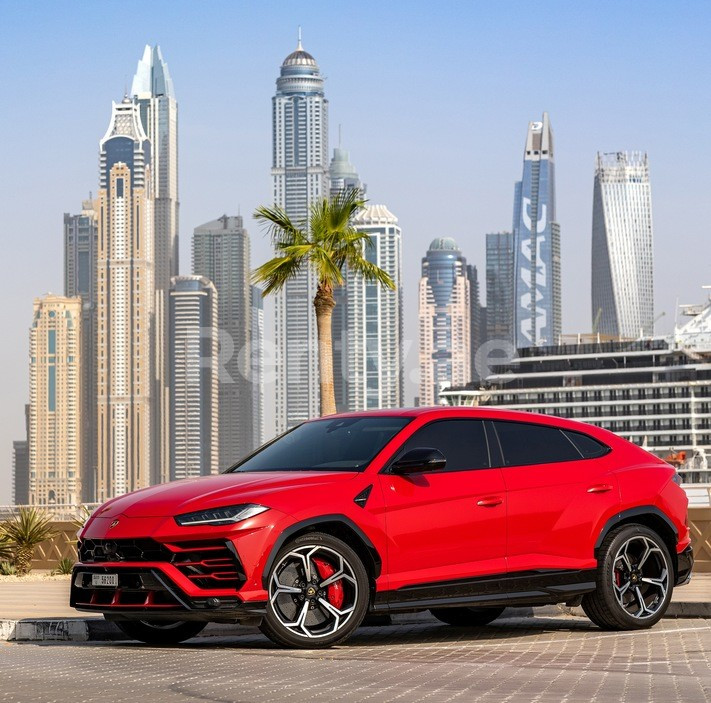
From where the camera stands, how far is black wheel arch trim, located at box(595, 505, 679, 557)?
9.91 meters

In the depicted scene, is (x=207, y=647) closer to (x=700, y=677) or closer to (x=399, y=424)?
(x=399, y=424)

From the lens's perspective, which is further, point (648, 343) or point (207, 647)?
point (648, 343)

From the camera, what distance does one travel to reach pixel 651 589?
1023 cm

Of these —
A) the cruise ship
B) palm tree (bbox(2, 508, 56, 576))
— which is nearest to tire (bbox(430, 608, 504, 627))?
palm tree (bbox(2, 508, 56, 576))

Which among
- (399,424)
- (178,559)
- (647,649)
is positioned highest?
(399,424)

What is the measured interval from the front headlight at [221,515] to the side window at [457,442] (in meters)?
1.39

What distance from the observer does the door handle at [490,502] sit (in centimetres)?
939

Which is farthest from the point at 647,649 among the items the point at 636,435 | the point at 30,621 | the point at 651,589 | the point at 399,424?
the point at 636,435

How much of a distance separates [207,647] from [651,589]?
326 cm

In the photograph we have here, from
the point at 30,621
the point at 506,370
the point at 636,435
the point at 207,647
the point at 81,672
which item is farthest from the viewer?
the point at 506,370

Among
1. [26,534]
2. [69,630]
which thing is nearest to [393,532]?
[69,630]

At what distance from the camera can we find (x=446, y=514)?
363 inches

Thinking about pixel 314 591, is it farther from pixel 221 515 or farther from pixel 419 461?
pixel 419 461

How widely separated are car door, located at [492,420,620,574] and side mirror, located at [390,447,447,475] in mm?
735
